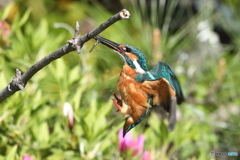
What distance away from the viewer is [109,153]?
1.14 metres

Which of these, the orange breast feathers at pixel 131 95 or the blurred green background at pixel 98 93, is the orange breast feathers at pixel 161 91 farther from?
the blurred green background at pixel 98 93

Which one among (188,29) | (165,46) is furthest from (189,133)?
(188,29)

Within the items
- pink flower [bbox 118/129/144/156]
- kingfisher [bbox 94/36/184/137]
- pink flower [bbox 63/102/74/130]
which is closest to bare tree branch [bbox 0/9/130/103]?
kingfisher [bbox 94/36/184/137]

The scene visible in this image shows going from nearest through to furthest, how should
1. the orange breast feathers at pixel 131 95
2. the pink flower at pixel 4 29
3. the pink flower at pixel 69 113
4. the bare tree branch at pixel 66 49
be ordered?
1. the bare tree branch at pixel 66 49
2. the orange breast feathers at pixel 131 95
3. the pink flower at pixel 69 113
4. the pink flower at pixel 4 29

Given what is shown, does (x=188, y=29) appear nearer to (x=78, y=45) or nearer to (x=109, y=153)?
(x=109, y=153)

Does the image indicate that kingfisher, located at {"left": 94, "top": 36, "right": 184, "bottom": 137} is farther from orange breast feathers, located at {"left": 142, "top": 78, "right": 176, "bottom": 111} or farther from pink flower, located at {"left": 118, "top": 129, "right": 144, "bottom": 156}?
pink flower, located at {"left": 118, "top": 129, "right": 144, "bottom": 156}

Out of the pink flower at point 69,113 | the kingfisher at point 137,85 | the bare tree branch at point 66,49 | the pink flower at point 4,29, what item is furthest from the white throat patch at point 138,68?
the pink flower at point 4,29

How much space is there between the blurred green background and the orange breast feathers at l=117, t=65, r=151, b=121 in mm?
229

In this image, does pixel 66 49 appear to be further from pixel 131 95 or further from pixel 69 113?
pixel 69 113

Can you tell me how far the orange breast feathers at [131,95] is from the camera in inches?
32.0

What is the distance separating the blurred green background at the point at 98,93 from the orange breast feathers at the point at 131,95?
0.75 ft

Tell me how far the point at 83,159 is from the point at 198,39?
41.5 inches

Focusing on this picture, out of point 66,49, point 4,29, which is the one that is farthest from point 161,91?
point 4,29

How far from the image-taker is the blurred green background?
1.08 m
